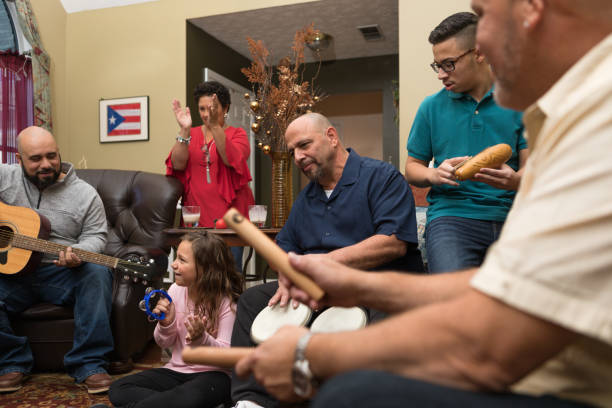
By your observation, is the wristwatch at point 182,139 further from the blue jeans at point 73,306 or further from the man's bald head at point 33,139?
the blue jeans at point 73,306

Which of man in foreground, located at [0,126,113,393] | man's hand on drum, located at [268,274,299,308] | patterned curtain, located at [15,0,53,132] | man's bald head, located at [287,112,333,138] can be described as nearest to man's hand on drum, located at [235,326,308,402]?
man's hand on drum, located at [268,274,299,308]

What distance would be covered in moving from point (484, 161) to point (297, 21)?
4.05m

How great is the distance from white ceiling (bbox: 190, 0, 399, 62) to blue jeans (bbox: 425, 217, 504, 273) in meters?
3.58

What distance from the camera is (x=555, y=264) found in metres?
0.52

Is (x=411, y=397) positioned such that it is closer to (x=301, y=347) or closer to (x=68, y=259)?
(x=301, y=347)

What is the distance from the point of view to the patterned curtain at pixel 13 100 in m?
4.18

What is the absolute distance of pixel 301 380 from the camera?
726mm

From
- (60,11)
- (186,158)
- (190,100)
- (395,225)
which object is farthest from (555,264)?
(60,11)

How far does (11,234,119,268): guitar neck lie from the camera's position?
8.09 feet

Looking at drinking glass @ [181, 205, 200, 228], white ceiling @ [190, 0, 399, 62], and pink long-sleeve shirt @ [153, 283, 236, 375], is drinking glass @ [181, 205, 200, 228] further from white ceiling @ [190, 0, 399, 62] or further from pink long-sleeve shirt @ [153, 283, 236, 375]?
white ceiling @ [190, 0, 399, 62]

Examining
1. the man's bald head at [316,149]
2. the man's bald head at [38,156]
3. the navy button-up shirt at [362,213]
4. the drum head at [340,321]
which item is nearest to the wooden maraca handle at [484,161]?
the navy button-up shirt at [362,213]

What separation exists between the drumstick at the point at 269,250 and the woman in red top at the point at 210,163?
2.34 metres

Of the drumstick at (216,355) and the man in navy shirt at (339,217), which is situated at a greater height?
the man in navy shirt at (339,217)

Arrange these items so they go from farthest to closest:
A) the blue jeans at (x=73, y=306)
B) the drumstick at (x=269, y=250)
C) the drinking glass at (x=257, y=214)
→ the drinking glass at (x=257, y=214)
the blue jeans at (x=73, y=306)
the drumstick at (x=269, y=250)
